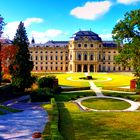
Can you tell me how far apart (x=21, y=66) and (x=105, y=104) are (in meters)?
18.1

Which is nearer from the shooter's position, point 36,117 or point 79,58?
point 36,117

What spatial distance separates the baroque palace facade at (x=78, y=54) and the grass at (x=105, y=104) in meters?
Answer: 69.7

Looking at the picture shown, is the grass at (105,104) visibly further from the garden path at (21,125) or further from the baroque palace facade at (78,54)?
the baroque palace facade at (78,54)

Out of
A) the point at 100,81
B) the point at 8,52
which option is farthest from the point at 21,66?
the point at 100,81

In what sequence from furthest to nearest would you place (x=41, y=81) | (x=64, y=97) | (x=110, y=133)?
(x=41, y=81) → (x=64, y=97) → (x=110, y=133)

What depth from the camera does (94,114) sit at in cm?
3033

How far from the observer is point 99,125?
2489 centimetres

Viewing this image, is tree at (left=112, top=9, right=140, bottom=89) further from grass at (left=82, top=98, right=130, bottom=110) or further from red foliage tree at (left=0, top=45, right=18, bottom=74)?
red foliage tree at (left=0, top=45, right=18, bottom=74)

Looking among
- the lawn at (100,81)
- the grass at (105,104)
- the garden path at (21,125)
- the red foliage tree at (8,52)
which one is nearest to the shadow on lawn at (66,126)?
the garden path at (21,125)

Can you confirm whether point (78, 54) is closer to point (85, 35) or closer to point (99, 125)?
point (85, 35)

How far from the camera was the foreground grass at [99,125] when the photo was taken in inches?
848

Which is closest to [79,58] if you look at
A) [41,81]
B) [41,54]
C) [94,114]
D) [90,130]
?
[41,54]

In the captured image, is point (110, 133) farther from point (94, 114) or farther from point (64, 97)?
point (64, 97)

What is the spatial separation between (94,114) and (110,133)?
315 inches
